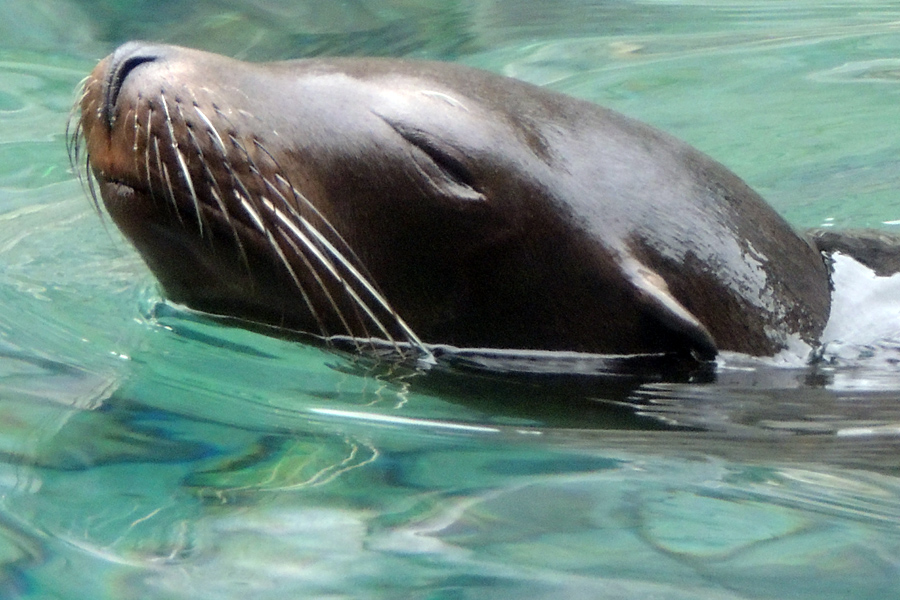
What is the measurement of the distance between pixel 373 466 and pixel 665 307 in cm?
114

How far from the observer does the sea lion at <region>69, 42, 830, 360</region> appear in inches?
124

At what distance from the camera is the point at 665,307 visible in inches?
127

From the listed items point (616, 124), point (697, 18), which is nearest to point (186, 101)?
point (616, 124)

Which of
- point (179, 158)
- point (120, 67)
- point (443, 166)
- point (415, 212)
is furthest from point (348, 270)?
point (120, 67)

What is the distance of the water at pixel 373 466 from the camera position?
74.8 inches

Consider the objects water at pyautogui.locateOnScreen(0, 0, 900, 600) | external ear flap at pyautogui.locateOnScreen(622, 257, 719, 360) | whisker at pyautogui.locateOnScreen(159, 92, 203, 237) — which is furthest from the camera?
external ear flap at pyautogui.locateOnScreen(622, 257, 719, 360)

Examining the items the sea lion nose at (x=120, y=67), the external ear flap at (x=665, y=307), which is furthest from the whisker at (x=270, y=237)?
the external ear flap at (x=665, y=307)

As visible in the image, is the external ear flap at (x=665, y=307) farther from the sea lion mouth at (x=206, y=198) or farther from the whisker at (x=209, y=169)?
the whisker at (x=209, y=169)

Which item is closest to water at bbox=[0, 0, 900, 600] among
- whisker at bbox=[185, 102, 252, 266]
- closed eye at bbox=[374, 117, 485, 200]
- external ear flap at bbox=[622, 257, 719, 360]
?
external ear flap at bbox=[622, 257, 719, 360]

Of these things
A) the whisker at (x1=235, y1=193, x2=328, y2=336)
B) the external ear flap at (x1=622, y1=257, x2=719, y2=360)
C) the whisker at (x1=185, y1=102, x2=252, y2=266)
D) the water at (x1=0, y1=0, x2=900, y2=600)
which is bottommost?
the water at (x1=0, y1=0, x2=900, y2=600)

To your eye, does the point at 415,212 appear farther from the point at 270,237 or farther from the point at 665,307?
the point at 665,307

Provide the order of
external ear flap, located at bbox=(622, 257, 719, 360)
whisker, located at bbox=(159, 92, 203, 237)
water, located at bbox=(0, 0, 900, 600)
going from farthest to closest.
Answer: external ear flap, located at bbox=(622, 257, 719, 360), whisker, located at bbox=(159, 92, 203, 237), water, located at bbox=(0, 0, 900, 600)

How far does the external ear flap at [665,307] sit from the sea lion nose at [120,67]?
131cm

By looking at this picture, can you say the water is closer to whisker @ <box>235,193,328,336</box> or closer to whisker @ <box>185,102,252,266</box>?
whisker @ <box>235,193,328,336</box>
